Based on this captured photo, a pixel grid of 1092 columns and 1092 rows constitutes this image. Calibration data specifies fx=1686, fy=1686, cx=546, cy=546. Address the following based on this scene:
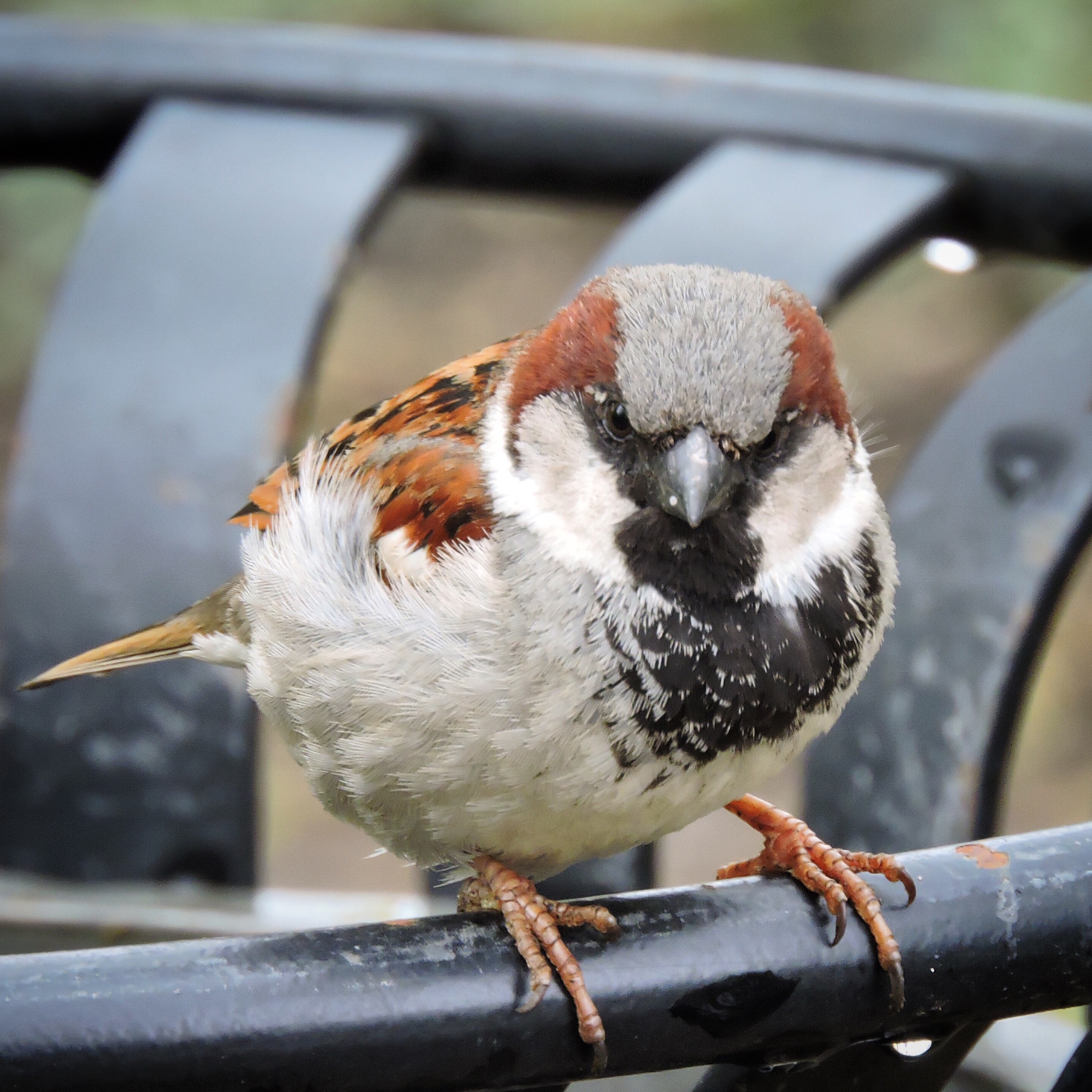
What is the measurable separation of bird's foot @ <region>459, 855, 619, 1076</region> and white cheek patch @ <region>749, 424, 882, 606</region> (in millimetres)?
353

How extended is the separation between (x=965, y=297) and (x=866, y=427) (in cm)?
401

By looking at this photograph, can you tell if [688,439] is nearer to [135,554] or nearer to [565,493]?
[565,493]

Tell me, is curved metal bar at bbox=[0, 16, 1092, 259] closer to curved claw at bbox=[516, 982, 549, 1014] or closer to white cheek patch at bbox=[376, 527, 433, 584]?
white cheek patch at bbox=[376, 527, 433, 584]

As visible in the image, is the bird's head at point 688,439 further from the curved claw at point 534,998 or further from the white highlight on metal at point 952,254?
the white highlight on metal at point 952,254

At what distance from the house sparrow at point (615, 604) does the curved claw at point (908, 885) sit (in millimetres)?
62

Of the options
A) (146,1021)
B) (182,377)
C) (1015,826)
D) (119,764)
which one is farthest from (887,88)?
(1015,826)

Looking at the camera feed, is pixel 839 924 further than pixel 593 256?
No

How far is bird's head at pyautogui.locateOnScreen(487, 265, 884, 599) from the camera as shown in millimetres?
1463

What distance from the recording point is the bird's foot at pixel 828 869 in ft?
3.97

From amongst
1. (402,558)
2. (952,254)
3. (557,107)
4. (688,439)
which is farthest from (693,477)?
(952,254)

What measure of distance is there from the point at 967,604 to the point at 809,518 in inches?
27.4

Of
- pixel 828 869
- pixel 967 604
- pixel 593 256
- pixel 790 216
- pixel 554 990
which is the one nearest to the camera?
pixel 554 990

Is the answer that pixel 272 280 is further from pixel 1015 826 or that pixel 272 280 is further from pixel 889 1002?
pixel 1015 826

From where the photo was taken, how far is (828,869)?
1.51m
